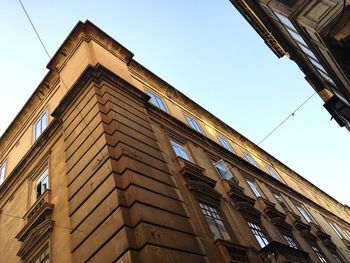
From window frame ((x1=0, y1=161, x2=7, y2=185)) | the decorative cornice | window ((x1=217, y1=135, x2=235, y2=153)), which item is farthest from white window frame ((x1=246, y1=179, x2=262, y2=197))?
window frame ((x1=0, y1=161, x2=7, y2=185))

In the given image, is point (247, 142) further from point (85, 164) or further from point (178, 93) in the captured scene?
point (85, 164)

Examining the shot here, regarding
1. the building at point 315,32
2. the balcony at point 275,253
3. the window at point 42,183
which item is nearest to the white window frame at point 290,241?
the balcony at point 275,253

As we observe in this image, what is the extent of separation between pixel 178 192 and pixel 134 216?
2.40 m

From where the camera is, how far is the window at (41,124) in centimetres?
1375

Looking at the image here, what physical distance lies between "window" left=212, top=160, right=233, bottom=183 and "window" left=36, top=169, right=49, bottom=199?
283 inches

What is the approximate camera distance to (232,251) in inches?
357

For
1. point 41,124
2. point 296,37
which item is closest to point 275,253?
point 296,37

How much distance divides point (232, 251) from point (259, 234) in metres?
3.58

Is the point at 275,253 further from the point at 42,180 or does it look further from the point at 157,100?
the point at 42,180

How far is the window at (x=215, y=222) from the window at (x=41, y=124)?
7.86 metres

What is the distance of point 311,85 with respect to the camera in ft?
63.0

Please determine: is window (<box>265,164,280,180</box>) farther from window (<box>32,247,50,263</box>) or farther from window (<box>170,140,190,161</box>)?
window (<box>32,247,50,263</box>)

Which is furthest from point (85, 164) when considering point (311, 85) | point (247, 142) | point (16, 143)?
point (247, 142)

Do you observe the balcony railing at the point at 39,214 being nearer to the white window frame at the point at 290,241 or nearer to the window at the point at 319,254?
the white window frame at the point at 290,241
